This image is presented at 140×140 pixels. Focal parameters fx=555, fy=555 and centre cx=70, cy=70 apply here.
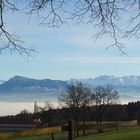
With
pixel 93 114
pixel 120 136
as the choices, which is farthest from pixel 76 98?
pixel 120 136

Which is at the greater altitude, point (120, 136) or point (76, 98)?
point (76, 98)

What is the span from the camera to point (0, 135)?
1052 cm

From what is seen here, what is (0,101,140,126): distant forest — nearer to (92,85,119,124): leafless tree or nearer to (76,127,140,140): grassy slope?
(92,85,119,124): leafless tree

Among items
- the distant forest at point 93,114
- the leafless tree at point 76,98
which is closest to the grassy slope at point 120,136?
the leafless tree at point 76,98

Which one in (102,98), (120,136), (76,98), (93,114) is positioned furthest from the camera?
(102,98)

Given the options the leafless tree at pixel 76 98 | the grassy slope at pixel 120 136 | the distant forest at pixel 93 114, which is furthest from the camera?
the distant forest at pixel 93 114

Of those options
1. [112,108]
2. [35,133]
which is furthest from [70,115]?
[35,133]

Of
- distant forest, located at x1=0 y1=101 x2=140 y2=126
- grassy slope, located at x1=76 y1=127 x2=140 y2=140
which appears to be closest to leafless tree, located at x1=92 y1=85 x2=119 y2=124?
distant forest, located at x1=0 y1=101 x2=140 y2=126

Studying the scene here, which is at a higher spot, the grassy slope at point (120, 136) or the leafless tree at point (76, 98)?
the leafless tree at point (76, 98)

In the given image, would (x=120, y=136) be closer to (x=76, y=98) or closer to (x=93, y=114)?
(x=76, y=98)

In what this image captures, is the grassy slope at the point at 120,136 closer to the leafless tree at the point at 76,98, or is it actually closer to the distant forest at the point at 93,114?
the leafless tree at the point at 76,98

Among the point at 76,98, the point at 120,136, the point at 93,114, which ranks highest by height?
the point at 76,98

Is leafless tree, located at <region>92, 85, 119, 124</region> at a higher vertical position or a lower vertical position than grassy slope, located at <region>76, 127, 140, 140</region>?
higher

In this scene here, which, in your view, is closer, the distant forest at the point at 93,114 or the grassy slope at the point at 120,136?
the grassy slope at the point at 120,136
